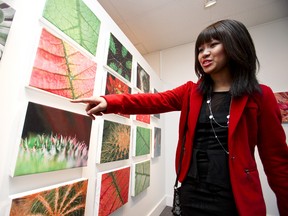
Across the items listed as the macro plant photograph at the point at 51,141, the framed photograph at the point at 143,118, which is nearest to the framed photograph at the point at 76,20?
the macro plant photograph at the point at 51,141

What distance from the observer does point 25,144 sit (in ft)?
2.51

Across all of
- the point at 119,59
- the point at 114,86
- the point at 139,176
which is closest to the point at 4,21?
the point at 114,86

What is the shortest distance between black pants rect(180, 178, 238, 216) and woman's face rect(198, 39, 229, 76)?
549mm

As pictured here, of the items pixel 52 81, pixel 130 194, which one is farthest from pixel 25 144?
pixel 130 194

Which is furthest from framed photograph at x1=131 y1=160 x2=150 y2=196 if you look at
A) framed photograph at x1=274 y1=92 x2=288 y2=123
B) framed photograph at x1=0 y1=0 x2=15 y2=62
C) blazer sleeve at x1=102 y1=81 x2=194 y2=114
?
framed photograph at x1=274 y1=92 x2=288 y2=123

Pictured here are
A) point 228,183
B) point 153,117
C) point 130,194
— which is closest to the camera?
point 228,183

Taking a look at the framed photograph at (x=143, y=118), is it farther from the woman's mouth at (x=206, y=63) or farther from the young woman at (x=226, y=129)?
the woman's mouth at (x=206, y=63)

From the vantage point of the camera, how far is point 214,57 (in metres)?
0.80

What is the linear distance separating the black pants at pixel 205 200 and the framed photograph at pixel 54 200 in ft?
2.14

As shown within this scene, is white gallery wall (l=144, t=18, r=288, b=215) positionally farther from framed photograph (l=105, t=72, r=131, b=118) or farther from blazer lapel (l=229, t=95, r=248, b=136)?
blazer lapel (l=229, t=95, r=248, b=136)

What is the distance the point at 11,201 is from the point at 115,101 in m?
0.62

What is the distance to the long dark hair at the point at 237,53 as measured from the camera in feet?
2.50

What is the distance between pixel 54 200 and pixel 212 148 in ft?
2.83

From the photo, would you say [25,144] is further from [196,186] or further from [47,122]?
[196,186]
